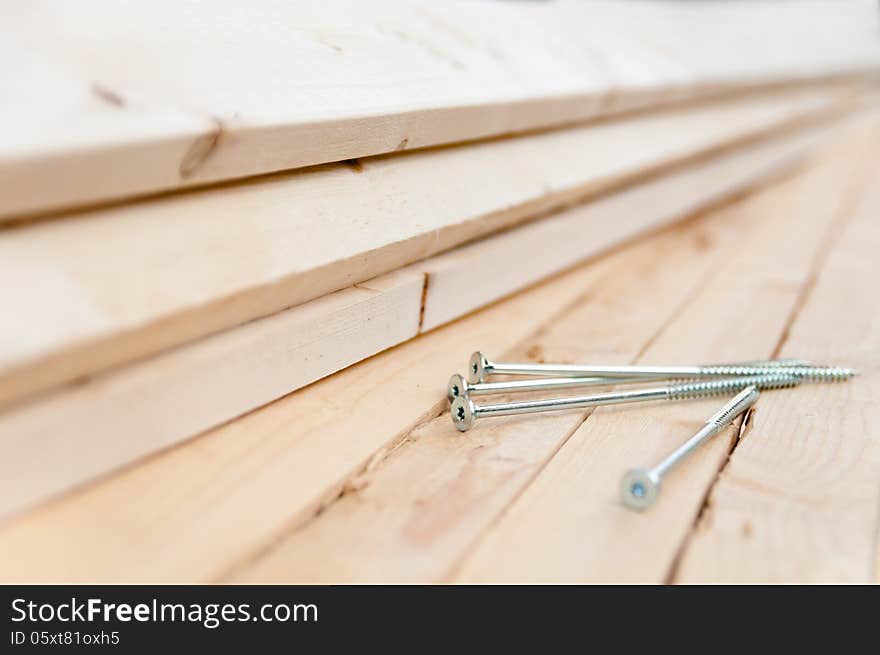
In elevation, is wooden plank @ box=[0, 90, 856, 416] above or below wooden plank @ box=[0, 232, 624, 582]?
above

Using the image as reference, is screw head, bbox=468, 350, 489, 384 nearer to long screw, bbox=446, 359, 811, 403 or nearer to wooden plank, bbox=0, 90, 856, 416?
long screw, bbox=446, 359, 811, 403

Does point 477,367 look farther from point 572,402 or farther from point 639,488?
point 639,488

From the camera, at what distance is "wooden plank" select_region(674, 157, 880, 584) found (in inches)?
22.4

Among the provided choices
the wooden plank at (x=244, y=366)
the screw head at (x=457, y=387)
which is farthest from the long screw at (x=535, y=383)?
the wooden plank at (x=244, y=366)

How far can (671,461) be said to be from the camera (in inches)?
25.8

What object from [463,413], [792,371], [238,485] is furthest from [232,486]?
[792,371]

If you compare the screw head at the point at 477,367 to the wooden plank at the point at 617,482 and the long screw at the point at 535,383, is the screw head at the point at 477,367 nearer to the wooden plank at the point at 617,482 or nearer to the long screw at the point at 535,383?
the long screw at the point at 535,383

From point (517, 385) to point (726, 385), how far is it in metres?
0.21

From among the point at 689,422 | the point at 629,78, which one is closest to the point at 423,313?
the point at 689,422

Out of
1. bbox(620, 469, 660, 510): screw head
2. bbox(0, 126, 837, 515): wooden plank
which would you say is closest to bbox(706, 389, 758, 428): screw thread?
bbox(620, 469, 660, 510): screw head

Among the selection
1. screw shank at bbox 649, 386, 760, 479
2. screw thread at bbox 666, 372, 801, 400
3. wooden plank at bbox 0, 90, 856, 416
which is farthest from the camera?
screw thread at bbox 666, 372, 801, 400

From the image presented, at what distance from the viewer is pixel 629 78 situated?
128 cm

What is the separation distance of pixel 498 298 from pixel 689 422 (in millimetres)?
340
